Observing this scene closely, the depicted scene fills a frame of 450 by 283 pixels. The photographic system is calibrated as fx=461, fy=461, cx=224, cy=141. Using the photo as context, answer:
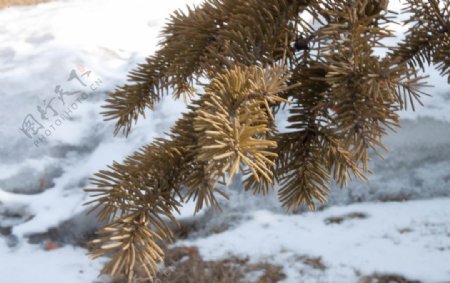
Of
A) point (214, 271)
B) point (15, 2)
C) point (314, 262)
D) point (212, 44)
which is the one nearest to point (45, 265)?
point (214, 271)

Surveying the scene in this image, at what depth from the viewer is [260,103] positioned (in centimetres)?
36

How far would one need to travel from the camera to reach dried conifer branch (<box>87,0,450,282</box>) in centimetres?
34

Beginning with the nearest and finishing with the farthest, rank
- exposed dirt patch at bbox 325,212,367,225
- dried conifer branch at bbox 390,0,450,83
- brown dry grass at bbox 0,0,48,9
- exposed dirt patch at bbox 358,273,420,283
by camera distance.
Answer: dried conifer branch at bbox 390,0,450,83
exposed dirt patch at bbox 358,273,420,283
exposed dirt patch at bbox 325,212,367,225
brown dry grass at bbox 0,0,48,9

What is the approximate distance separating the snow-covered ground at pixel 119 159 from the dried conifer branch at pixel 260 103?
4.70 ft

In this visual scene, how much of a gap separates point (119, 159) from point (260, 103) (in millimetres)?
1821

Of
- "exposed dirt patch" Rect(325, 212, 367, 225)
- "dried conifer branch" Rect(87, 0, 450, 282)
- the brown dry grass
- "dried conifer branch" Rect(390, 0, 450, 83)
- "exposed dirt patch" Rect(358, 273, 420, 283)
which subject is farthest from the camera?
the brown dry grass

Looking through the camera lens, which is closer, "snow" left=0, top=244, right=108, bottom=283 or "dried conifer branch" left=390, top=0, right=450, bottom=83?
"dried conifer branch" left=390, top=0, right=450, bottom=83

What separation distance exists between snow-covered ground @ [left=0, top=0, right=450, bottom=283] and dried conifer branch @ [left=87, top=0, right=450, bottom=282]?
1434 mm

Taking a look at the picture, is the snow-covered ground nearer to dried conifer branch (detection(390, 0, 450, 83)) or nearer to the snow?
the snow

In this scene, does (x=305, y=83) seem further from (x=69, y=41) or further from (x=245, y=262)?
(x=69, y=41)

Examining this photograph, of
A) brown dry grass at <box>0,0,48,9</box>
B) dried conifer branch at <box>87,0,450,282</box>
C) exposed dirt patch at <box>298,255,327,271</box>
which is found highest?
brown dry grass at <box>0,0,48,9</box>

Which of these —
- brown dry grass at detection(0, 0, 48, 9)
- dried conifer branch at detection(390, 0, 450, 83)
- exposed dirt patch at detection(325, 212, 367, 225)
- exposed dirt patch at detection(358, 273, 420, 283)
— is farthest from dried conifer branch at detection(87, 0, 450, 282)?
brown dry grass at detection(0, 0, 48, 9)

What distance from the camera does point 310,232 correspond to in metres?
1.96

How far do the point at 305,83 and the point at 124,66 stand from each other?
228cm
